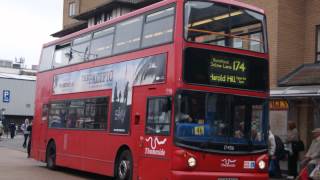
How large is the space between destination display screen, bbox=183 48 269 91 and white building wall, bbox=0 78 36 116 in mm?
53372

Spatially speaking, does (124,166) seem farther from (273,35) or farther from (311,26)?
(311,26)

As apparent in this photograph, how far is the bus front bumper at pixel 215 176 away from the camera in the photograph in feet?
38.8

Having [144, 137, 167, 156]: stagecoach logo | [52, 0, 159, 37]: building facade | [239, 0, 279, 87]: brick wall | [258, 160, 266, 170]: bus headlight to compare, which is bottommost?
[258, 160, 266, 170]: bus headlight

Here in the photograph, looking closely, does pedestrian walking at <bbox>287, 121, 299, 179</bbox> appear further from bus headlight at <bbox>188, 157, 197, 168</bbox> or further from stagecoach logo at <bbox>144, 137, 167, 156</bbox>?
bus headlight at <bbox>188, 157, 197, 168</bbox>

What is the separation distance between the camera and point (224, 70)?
41.5 feet

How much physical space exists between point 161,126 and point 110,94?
311 centimetres

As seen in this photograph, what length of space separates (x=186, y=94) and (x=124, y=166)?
10.3 ft

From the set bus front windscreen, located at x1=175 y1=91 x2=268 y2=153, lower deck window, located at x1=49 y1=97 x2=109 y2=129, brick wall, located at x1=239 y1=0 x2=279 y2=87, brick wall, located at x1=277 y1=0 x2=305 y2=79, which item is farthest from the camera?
brick wall, located at x1=277 y1=0 x2=305 y2=79

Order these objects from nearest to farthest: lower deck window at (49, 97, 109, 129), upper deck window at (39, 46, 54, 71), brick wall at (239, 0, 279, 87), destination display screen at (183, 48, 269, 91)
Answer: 1. destination display screen at (183, 48, 269, 91)
2. lower deck window at (49, 97, 109, 129)
3. upper deck window at (39, 46, 54, 71)
4. brick wall at (239, 0, 279, 87)

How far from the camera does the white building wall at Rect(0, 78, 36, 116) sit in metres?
64.1

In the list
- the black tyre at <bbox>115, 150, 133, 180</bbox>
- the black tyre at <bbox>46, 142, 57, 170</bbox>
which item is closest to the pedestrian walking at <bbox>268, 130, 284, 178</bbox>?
the black tyre at <bbox>115, 150, 133, 180</bbox>

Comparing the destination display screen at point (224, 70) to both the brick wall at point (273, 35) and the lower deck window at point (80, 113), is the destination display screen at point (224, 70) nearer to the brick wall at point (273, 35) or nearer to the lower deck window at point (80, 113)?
the lower deck window at point (80, 113)

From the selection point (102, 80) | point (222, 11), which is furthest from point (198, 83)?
point (102, 80)

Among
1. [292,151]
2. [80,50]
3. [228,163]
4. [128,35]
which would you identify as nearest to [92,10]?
[80,50]
